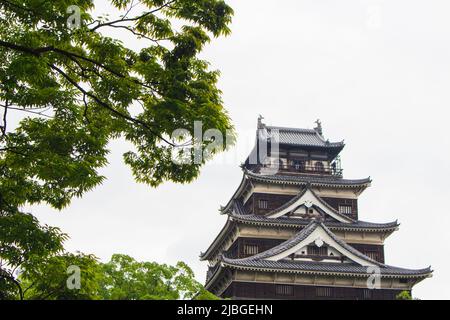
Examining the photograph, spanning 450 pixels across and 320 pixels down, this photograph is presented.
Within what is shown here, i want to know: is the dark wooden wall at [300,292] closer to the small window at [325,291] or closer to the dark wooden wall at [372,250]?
the small window at [325,291]

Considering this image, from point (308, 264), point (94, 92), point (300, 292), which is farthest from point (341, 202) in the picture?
point (94, 92)

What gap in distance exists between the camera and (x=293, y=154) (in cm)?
4419

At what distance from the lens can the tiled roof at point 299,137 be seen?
4366 centimetres

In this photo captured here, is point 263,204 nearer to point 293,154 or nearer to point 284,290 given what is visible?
point 293,154

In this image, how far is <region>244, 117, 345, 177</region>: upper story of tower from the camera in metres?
43.2

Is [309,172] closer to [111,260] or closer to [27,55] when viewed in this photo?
[111,260]

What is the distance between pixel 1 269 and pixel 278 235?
3052cm

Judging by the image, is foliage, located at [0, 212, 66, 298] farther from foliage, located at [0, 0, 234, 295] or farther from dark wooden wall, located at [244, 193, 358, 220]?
dark wooden wall, located at [244, 193, 358, 220]

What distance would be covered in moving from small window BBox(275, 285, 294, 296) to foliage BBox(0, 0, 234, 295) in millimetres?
25605

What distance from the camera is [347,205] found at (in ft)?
140

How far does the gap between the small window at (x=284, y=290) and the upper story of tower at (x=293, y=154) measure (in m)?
8.98

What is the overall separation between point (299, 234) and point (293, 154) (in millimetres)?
8087

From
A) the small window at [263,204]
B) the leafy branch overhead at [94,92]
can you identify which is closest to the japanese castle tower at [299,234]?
the small window at [263,204]
